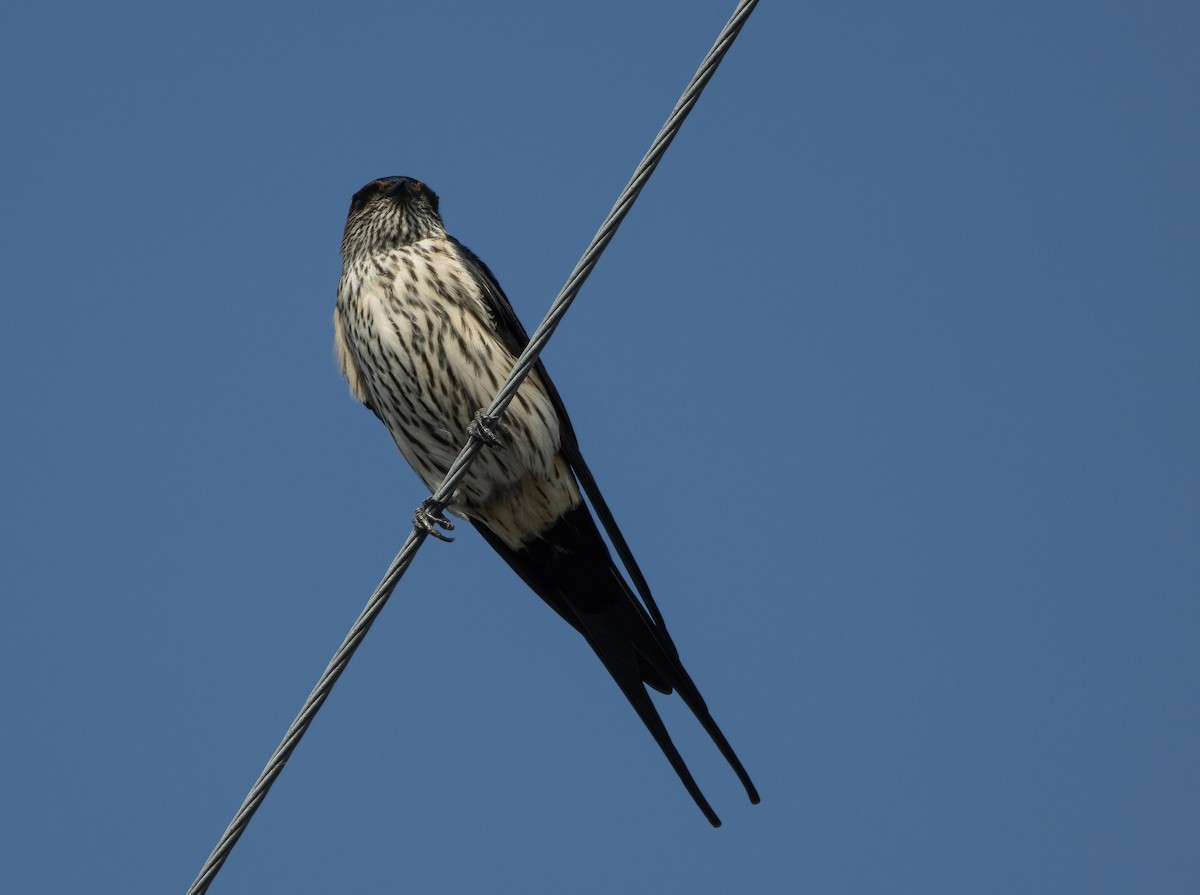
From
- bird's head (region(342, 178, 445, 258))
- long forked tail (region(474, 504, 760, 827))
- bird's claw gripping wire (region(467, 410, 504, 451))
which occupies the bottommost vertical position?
long forked tail (region(474, 504, 760, 827))

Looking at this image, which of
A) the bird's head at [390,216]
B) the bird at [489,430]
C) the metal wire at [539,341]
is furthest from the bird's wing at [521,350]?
the metal wire at [539,341]

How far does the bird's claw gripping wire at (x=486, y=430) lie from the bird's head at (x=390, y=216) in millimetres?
1051

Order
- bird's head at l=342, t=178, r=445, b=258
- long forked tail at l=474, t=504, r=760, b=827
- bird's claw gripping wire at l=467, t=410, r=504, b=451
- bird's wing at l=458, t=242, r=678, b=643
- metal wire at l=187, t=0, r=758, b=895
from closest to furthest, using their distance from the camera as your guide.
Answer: metal wire at l=187, t=0, r=758, b=895, bird's claw gripping wire at l=467, t=410, r=504, b=451, long forked tail at l=474, t=504, r=760, b=827, bird's wing at l=458, t=242, r=678, b=643, bird's head at l=342, t=178, r=445, b=258

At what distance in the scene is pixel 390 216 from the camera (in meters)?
6.36

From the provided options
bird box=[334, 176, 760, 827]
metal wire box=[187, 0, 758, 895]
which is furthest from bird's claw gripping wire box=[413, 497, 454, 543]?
metal wire box=[187, 0, 758, 895]

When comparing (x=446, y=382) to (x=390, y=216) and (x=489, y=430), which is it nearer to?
(x=489, y=430)

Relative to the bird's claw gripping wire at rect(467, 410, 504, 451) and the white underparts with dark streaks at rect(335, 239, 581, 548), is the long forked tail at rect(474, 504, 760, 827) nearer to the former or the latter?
the white underparts with dark streaks at rect(335, 239, 581, 548)

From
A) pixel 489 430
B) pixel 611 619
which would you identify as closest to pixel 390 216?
pixel 489 430

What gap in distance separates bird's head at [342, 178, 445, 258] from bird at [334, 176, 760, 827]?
0.05ft

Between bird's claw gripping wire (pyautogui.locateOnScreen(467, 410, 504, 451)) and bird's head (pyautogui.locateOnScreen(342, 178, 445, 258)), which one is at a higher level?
bird's head (pyautogui.locateOnScreen(342, 178, 445, 258))

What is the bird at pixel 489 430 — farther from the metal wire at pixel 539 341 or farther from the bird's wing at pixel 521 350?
the metal wire at pixel 539 341

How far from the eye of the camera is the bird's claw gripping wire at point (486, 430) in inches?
194

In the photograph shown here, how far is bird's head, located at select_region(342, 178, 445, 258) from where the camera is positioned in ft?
20.5

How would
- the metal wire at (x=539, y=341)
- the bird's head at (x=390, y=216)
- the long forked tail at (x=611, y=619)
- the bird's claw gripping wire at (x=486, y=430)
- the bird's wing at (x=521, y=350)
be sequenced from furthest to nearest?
the bird's head at (x=390, y=216) → the bird's wing at (x=521, y=350) → the long forked tail at (x=611, y=619) → the bird's claw gripping wire at (x=486, y=430) → the metal wire at (x=539, y=341)
